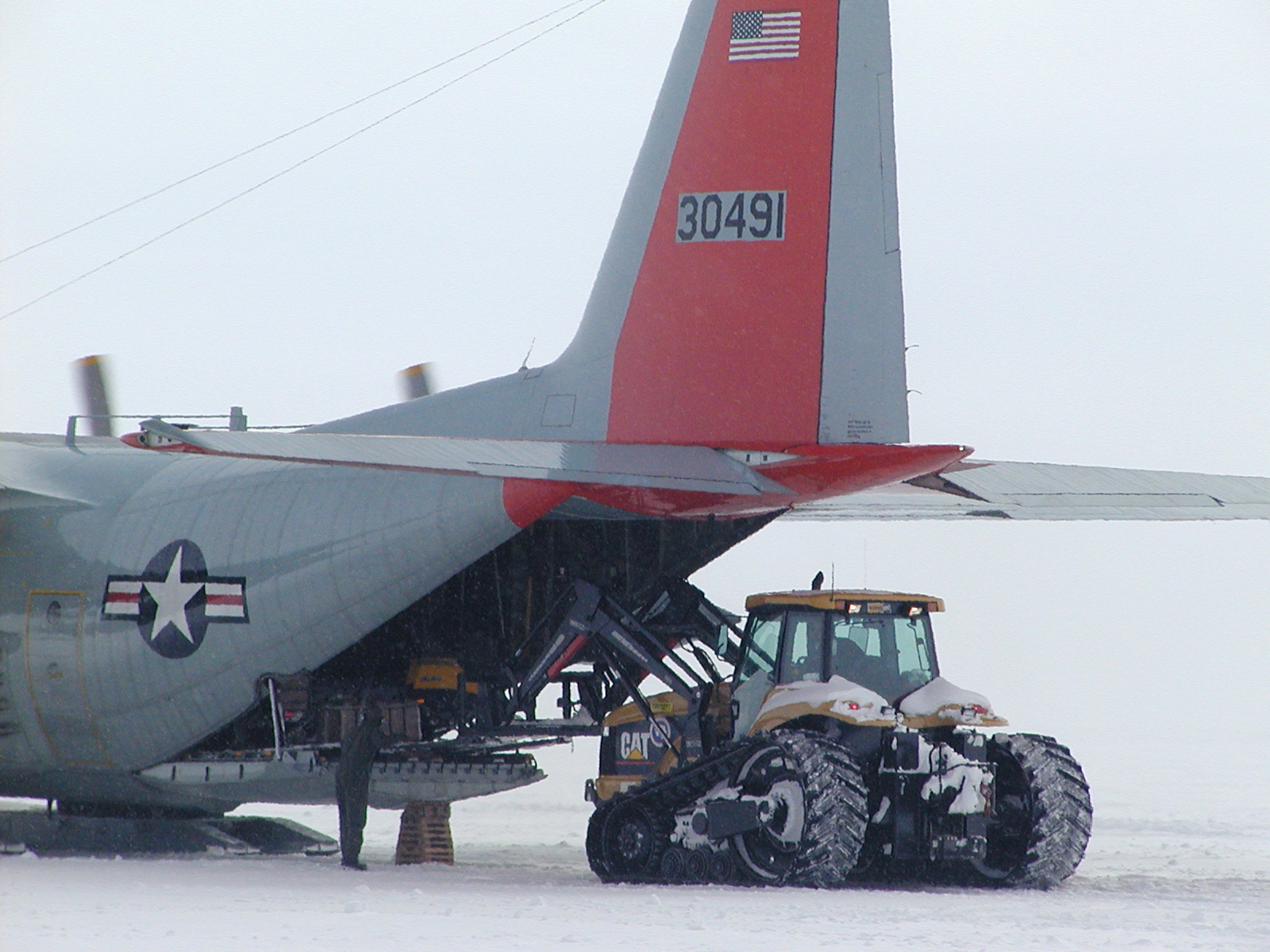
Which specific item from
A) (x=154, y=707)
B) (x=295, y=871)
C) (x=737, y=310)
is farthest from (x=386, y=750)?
(x=737, y=310)

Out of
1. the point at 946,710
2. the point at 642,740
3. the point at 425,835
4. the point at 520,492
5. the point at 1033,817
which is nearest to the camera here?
the point at 946,710

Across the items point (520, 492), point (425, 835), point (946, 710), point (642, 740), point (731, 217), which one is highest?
point (731, 217)

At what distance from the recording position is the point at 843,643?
39.0 ft

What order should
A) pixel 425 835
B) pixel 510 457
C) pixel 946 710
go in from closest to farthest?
pixel 510 457 < pixel 946 710 < pixel 425 835

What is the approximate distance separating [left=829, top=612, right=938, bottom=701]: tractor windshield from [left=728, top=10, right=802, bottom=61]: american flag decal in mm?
4260

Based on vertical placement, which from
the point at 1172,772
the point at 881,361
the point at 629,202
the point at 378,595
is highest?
the point at 629,202

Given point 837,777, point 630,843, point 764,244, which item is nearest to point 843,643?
point 837,777

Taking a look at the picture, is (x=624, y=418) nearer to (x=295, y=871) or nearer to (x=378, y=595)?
(x=378, y=595)

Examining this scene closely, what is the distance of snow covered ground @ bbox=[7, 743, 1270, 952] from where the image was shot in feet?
25.7

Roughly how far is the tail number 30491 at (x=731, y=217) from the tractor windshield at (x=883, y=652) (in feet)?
9.59

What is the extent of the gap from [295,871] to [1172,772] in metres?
19.0

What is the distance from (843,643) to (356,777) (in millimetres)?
3977

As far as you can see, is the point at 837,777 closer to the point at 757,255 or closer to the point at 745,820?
the point at 745,820

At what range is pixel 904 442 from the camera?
11.1 metres
